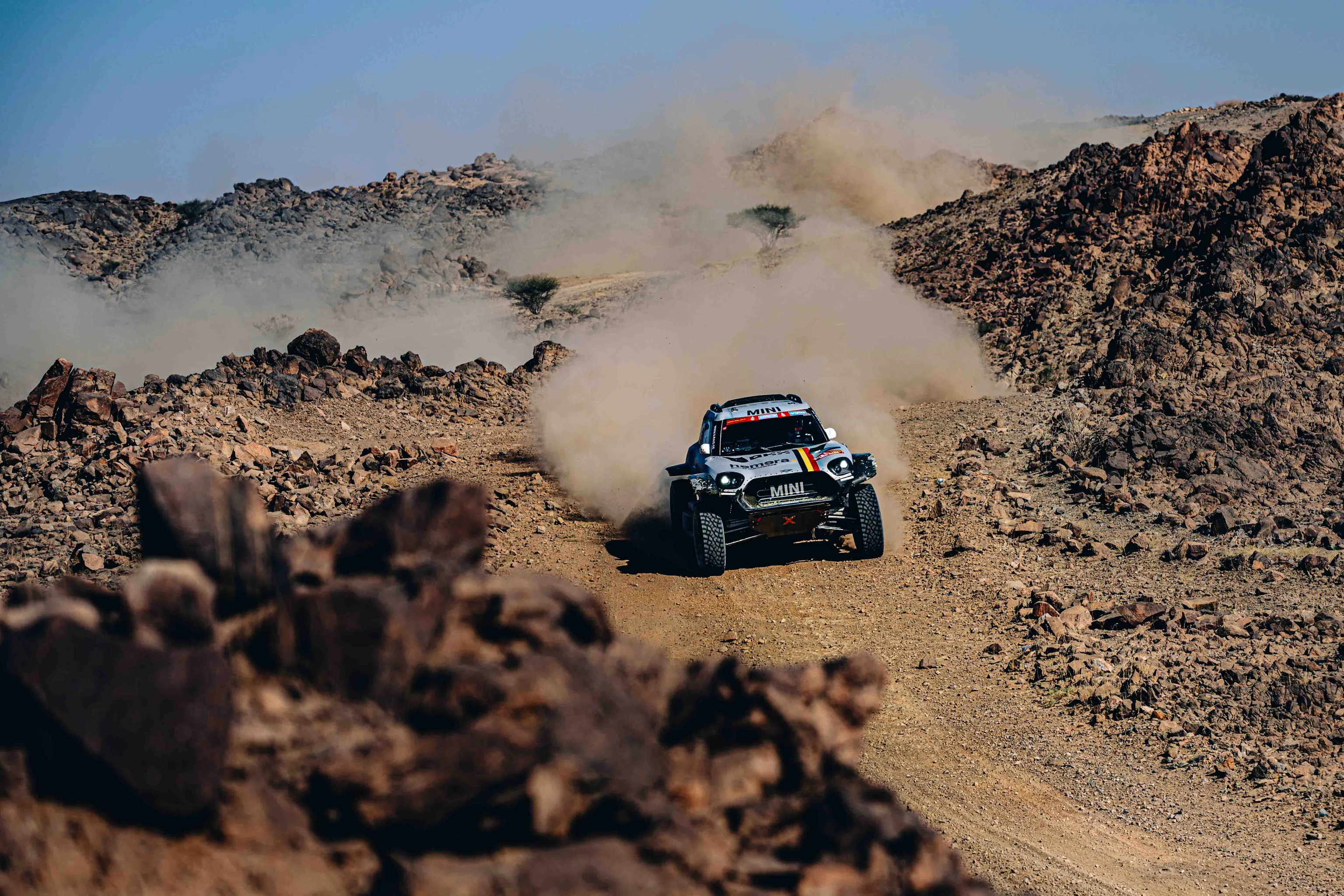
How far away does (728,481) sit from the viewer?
13500mm

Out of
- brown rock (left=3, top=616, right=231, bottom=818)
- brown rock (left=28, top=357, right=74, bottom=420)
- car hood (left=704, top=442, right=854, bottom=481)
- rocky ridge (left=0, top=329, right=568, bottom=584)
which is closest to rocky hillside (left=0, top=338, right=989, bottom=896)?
brown rock (left=3, top=616, right=231, bottom=818)

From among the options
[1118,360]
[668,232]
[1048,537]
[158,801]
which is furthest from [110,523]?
[668,232]

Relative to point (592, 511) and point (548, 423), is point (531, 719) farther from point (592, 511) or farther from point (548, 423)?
point (548, 423)

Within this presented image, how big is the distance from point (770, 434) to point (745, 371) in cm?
904

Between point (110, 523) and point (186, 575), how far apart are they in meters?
12.8

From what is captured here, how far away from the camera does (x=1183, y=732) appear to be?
30.7 ft

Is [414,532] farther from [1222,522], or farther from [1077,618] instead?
[1222,522]

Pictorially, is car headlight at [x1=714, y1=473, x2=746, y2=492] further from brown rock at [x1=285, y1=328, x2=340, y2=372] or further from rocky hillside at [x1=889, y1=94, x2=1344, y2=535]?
brown rock at [x1=285, y1=328, x2=340, y2=372]

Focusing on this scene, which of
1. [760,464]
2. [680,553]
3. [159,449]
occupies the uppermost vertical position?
[159,449]

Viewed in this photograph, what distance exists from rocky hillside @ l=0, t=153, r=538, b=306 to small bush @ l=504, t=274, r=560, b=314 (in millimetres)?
5706

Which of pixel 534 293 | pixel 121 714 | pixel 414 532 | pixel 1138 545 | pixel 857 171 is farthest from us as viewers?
pixel 857 171

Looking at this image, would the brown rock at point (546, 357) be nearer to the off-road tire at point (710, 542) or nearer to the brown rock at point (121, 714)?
the off-road tire at point (710, 542)

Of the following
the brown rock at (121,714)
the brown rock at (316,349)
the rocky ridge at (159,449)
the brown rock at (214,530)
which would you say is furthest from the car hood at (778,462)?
the brown rock at (316,349)

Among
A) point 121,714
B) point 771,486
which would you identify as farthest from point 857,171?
point 121,714
